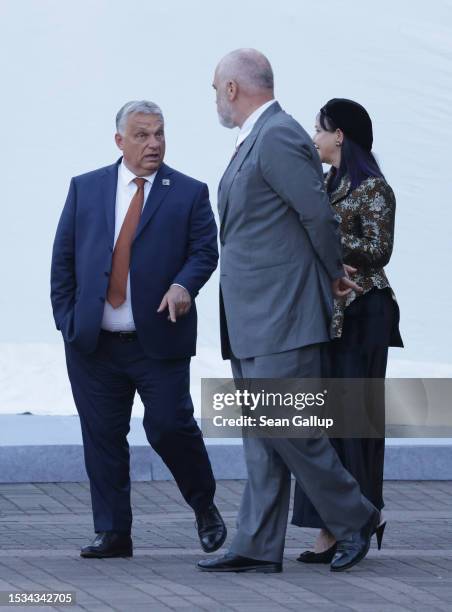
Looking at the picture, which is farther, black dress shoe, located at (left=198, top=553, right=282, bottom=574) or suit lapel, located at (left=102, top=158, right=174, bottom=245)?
suit lapel, located at (left=102, top=158, right=174, bottom=245)

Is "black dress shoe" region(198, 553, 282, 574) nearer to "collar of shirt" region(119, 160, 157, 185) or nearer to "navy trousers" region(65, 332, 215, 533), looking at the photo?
"navy trousers" region(65, 332, 215, 533)

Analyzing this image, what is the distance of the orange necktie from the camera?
6125mm

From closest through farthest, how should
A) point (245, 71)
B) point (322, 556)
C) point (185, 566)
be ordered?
1. point (245, 71)
2. point (185, 566)
3. point (322, 556)

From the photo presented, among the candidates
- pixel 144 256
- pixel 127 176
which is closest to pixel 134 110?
pixel 127 176

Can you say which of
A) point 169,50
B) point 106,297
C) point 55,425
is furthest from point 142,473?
point 169,50

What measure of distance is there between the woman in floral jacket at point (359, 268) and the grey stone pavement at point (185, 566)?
1.12 ft

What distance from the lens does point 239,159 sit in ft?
18.9

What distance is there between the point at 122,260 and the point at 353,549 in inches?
49.4

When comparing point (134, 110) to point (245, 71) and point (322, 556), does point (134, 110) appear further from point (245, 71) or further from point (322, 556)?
point (322, 556)

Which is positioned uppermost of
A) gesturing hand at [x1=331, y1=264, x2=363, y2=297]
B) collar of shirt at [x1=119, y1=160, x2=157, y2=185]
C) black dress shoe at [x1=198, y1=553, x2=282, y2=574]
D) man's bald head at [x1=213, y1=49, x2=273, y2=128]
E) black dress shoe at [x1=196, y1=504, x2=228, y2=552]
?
man's bald head at [x1=213, y1=49, x2=273, y2=128]

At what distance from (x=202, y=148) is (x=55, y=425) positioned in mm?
2903

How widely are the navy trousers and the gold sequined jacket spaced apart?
0.61m

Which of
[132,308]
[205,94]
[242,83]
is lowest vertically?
[132,308]

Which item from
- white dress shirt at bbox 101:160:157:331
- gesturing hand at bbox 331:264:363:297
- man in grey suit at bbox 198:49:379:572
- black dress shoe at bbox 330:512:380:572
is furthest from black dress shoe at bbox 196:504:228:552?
gesturing hand at bbox 331:264:363:297
